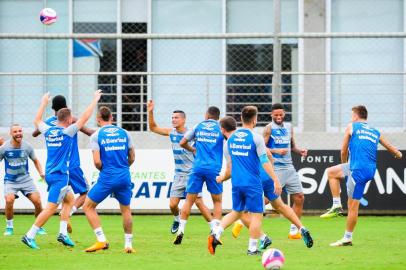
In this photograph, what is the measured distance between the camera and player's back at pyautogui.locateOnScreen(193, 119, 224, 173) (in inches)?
603

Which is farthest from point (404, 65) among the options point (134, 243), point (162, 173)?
point (134, 243)

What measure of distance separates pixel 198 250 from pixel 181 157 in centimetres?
317

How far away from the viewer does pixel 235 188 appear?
13305mm

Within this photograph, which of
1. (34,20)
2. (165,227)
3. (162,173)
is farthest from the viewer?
(34,20)

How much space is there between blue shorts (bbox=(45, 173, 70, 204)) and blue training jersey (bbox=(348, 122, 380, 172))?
13.4 feet

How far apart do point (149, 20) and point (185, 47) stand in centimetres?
110

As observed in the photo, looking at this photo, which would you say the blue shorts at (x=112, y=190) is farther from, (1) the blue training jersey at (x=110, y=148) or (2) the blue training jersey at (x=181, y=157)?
(2) the blue training jersey at (x=181, y=157)

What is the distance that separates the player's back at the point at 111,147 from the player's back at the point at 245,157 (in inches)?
57.8

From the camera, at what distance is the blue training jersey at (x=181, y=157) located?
54.9 feet

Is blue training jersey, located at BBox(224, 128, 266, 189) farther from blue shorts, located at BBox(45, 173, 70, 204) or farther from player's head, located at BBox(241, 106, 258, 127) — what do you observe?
blue shorts, located at BBox(45, 173, 70, 204)

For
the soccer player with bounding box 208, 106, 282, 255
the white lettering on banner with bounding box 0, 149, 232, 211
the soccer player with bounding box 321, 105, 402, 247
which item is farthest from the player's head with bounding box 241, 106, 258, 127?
the white lettering on banner with bounding box 0, 149, 232, 211

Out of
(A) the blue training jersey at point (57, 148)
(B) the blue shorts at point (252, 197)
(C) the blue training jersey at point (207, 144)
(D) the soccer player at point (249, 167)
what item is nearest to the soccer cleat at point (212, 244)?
(D) the soccer player at point (249, 167)

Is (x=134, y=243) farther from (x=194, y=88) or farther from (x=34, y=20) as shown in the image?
(x=34, y=20)

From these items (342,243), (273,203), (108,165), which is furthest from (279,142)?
(108,165)
